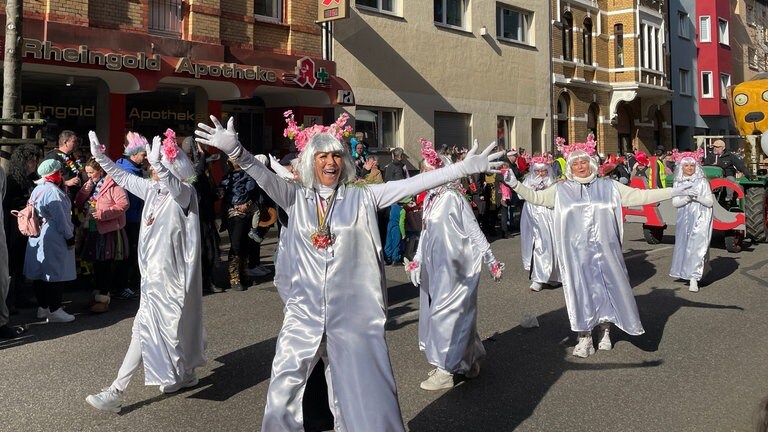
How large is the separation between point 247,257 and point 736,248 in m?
8.96

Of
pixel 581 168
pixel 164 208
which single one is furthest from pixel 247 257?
pixel 581 168

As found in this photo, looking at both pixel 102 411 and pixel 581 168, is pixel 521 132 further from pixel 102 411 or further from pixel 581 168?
pixel 102 411

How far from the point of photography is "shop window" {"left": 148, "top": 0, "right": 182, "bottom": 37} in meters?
14.7

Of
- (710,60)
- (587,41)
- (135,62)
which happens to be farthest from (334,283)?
(710,60)

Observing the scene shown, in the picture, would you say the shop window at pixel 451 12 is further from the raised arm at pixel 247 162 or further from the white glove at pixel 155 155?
the raised arm at pixel 247 162

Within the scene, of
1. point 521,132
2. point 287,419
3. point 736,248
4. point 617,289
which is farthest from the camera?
point 521,132

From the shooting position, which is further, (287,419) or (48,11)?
(48,11)

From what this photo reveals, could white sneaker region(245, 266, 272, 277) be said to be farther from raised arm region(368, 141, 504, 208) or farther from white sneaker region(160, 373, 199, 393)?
raised arm region(368, 141, 504, 208)

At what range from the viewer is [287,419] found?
12.0 ft

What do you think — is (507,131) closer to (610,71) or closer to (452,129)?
(452,129)

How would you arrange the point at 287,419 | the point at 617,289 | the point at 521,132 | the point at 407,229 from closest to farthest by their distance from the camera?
the point at 287,419
the point at 617,289
the point at 407,229
the point at 521,132

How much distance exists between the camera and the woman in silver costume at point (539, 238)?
9750 mm

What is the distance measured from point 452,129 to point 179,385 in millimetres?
17374

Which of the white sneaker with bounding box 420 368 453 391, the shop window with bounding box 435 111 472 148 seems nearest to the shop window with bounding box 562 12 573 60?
the shop window with bounding box 435 111 472 148
